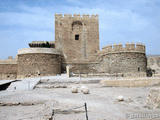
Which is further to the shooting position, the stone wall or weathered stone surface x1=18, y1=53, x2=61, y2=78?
the stone wall

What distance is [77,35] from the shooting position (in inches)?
856

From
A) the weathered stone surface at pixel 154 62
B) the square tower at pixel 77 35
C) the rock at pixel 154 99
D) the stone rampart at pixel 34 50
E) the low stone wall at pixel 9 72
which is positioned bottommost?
the rock at pixel 154 99

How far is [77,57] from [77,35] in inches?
119

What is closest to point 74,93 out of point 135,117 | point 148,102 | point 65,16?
point 148,102

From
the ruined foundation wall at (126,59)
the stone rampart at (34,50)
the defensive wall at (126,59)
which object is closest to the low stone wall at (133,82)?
the defensive wall at (126,59)

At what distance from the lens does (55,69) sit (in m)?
16.2

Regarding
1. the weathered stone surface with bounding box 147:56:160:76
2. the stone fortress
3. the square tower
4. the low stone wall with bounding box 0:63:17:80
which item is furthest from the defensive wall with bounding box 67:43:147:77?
the low stone wall with bounding box 0:63:17:80

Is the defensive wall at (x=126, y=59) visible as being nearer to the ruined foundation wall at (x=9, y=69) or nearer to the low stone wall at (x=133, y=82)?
the low stone wall at (x=133, y=82)

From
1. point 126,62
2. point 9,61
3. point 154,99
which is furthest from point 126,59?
point 9,61

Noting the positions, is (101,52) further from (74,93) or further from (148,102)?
(148,102)

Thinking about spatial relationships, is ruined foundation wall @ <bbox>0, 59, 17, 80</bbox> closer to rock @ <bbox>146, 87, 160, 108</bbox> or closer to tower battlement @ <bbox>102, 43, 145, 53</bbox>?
tower battlement @ <bbox>102, 43, 145, 53</bbox>

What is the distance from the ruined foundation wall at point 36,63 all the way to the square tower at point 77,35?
4883 millimetres

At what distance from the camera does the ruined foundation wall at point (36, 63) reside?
51.2ft

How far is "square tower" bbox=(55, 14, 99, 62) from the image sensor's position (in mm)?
20953
